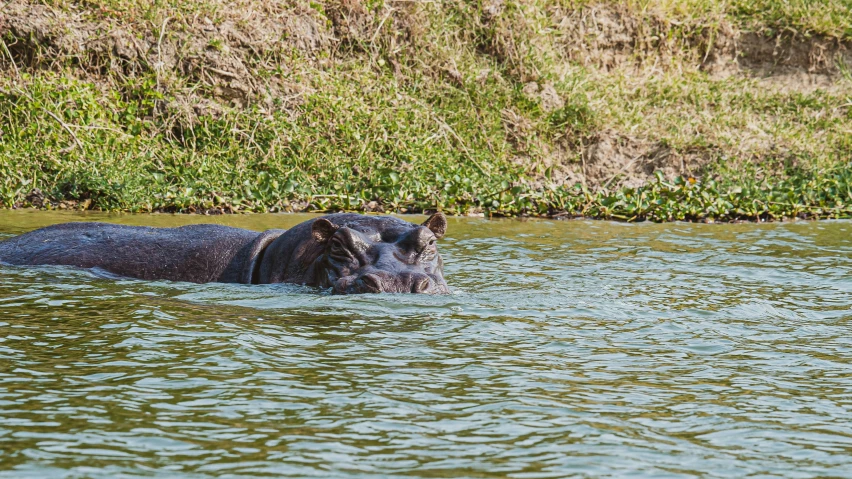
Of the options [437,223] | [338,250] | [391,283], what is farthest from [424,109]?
[391,283]

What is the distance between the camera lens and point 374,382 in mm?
4598

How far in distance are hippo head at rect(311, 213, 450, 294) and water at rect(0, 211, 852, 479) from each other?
15cm

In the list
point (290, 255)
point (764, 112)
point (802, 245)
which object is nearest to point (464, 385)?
point (290, 255)

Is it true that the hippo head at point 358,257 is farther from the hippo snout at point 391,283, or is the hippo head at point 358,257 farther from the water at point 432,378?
the water at point 432,378

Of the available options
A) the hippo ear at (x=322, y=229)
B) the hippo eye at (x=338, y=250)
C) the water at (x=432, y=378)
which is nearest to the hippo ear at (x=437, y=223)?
the water at (x=432, y=378)

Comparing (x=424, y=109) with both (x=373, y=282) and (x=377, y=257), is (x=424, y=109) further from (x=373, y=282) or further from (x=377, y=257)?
(x=373, y=282)

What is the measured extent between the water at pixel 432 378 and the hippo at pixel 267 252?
0.18m

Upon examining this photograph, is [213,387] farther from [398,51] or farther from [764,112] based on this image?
[764,112]

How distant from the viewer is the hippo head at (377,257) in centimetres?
646

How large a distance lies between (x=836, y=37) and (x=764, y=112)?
252cm

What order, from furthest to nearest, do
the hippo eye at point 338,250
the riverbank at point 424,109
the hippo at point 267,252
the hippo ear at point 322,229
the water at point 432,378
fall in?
the riverbank at point 424,109 → the hippo ear at point 322,229 → the hippo eye at point 338,250 → the hippo at point 267,252 → the water at point 432,378

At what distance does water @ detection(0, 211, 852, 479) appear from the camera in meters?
3.63

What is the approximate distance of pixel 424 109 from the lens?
15656 mm

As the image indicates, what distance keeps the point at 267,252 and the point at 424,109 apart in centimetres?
839
